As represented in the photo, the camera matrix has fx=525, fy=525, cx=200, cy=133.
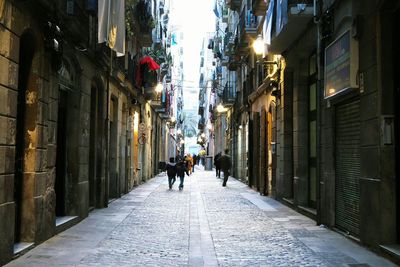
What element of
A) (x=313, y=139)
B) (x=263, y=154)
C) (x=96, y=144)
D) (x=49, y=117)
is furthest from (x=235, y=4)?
(x=49, y=117)

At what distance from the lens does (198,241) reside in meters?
Answer: 10.4

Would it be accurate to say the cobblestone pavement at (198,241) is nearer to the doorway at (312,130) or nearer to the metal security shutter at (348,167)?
the metal security shutter at (348,167)

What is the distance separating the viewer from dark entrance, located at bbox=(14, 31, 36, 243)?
9.40 m

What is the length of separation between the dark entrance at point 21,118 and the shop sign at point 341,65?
5.95 metres

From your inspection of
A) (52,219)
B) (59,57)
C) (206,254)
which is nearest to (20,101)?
(59,57)

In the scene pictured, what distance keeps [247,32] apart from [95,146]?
41.5 feet

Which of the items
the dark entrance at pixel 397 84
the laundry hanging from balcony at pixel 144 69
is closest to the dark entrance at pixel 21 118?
the dark entrance at pixel 397 84

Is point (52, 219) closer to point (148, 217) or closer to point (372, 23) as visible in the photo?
point (148, 217)

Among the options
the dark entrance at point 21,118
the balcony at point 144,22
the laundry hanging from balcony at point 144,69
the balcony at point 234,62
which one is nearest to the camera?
the dark entrance at point 21,118

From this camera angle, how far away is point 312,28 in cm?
1426

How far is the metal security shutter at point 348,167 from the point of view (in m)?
10.6

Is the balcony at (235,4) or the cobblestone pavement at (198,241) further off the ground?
the balcony at (235,4)

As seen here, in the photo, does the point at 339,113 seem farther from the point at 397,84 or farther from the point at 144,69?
the point at 144,69

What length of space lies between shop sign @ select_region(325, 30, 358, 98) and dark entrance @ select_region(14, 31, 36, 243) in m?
5.95
